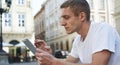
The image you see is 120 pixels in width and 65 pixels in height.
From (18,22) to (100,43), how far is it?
38924mm

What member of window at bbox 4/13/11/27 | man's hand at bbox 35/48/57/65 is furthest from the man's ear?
window at bbox 4/13/11/27

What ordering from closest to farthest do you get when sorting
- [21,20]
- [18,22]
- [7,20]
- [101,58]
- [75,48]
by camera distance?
[101,58]
[75,48]
[7,20]
[18,22]
[21,20]

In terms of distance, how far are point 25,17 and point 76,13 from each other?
128ft

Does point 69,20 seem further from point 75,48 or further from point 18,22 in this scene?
point 18,22

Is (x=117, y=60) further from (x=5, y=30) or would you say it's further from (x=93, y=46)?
(x=5, y=30)

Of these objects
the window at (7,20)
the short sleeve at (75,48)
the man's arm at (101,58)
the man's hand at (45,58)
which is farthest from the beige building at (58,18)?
the man's hand at (45,58)

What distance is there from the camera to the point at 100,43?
5.58 ft

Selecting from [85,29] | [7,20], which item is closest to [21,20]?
[7,20]

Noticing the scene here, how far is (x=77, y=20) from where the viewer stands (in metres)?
1.80

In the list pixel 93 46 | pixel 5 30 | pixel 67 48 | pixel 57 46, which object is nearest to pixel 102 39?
A: pixel 93 46

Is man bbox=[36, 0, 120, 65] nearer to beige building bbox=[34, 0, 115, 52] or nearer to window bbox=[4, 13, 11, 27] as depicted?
beige building bbox=[34, 0, 115, 52]

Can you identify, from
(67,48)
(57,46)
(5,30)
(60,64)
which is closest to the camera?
(60,64)

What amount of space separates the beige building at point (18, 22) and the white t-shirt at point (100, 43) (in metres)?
37.6

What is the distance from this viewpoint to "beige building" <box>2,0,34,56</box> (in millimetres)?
39469
